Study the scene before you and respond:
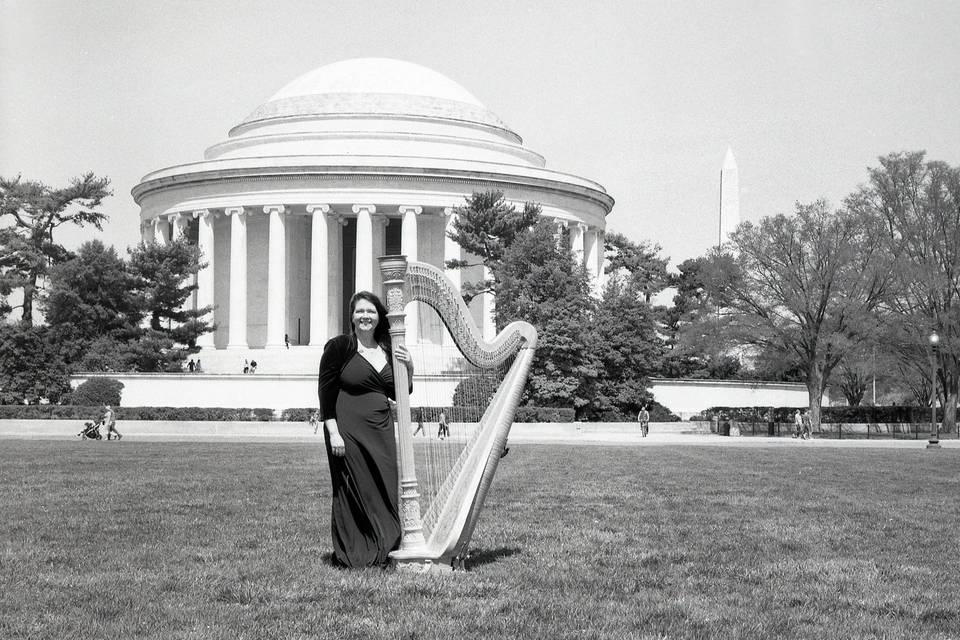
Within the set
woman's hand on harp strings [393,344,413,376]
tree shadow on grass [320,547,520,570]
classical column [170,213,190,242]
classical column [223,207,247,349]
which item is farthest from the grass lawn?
classical column [170,213,190,242]

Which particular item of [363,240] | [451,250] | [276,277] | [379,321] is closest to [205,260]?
[276,277]

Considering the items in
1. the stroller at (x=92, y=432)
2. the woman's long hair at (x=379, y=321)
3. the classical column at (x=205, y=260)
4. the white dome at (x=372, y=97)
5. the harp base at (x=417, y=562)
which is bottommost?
the harp base at (x=417, y=562)

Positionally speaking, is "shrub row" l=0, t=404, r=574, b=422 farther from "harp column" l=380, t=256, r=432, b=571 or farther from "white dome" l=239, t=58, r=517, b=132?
"harp column" l=380, t=256, r=432, b=571

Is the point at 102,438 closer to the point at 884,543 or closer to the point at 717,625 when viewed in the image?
the point at 884,543

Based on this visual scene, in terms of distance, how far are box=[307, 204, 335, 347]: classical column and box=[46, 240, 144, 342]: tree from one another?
35.3 feet

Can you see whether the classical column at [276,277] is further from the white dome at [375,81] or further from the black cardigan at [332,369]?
the black cardigan at [332,369]

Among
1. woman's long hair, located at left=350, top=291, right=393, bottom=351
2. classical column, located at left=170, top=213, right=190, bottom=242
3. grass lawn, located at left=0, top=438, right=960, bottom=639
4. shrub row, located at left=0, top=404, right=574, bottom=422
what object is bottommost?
grass lawn, located at left=0, top=438, right=960, bottom=639

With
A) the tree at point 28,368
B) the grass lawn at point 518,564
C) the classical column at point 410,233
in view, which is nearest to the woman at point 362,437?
the grass lawn at point 518,564

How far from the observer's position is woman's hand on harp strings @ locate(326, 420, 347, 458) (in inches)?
422

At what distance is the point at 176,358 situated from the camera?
A: 62781 millimetres

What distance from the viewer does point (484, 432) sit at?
12.1 m

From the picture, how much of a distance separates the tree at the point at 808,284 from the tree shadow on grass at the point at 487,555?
3922 centimetres

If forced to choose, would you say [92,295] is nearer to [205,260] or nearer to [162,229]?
[205,260]

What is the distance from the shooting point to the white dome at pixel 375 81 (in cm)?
7950
